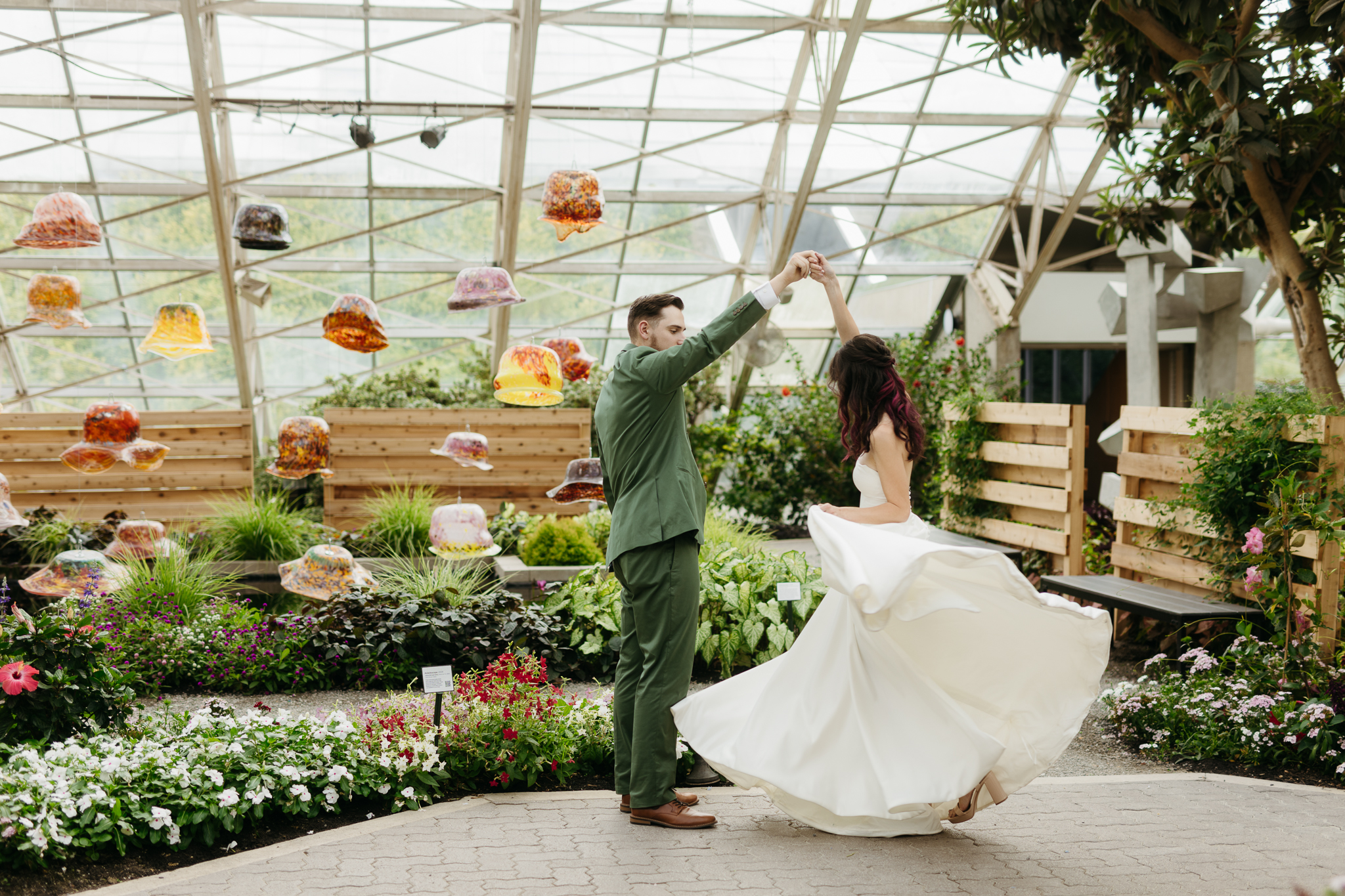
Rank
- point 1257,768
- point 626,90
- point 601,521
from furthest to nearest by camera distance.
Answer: point 626,90
point 601,521
point 1257,768

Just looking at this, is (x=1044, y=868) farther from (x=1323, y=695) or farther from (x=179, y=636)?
(x=179, y=636)

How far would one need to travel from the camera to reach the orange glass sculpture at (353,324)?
18.9 feet

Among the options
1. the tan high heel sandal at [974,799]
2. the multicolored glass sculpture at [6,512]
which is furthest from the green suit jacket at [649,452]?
the multicolored glass sculpture at [6,512]

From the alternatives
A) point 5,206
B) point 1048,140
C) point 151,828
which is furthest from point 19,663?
point 1048,140

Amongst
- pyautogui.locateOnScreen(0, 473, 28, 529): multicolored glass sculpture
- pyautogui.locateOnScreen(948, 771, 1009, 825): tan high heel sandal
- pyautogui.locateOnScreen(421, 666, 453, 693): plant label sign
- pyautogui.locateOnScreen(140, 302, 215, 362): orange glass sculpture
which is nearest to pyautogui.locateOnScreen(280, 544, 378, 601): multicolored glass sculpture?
pyautogui.locateOnScreen(140, 302, 215, 362): orange glass sculpture

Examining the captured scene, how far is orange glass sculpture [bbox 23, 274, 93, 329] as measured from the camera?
6.28 metres

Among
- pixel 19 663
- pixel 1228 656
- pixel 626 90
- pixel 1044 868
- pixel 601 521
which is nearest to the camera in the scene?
pixel 1044 868

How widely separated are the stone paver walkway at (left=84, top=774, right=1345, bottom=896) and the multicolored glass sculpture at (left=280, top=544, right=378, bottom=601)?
225 cm

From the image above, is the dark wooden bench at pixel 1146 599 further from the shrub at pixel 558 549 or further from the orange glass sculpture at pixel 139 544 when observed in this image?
the orange glass sculpture at pixel 139 544

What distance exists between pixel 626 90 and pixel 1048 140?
4594mm

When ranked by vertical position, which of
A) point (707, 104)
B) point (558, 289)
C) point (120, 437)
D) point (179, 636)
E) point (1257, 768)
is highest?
point (707, 104)

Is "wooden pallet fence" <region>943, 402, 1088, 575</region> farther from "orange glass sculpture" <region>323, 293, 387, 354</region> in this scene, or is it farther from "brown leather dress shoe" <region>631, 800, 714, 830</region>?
"orange glass sculpture" <region>323, 293, 387, 354</region>

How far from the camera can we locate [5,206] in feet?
34.2

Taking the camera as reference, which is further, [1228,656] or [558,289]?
[558,289]
